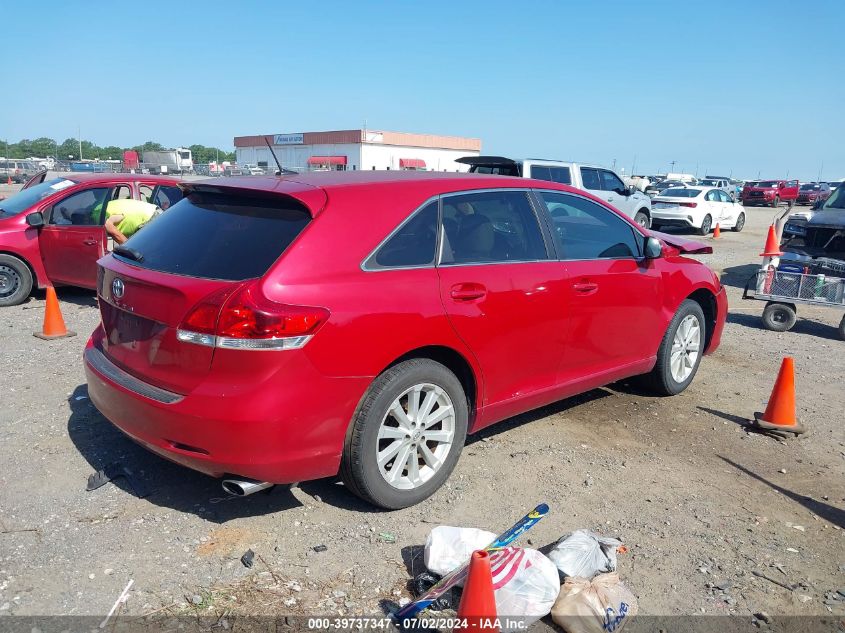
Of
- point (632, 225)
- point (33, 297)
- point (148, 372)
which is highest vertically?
point (632, 225)

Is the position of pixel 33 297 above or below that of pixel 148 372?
below

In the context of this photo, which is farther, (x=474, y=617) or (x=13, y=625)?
(x=13, y=625)

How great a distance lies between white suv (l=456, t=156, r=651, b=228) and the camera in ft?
42.6

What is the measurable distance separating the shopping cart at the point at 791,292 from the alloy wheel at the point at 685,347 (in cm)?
326

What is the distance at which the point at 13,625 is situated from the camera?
2.73 m

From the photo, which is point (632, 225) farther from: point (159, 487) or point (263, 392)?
point (159, 487)

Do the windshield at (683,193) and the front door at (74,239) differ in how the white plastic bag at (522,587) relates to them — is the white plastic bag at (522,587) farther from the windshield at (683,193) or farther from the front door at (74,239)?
the windshield at (683,193)

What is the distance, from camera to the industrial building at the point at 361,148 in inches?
2448

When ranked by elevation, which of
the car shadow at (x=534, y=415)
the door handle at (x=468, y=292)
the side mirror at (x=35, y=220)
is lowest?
the car shadow at (x=534, y=415)

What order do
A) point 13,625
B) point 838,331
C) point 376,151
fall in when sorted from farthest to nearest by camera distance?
point 376,151, point 838,331, point 13,625

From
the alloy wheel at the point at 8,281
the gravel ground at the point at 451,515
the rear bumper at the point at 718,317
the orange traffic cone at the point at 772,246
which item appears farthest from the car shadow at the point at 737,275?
the alloy wheel at the point at 8,281

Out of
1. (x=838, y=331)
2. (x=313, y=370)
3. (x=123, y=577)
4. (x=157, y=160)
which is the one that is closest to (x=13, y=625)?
(x=123, y=577)

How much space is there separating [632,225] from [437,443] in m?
2.41

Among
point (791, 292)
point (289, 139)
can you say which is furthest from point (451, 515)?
point (289, 139)
